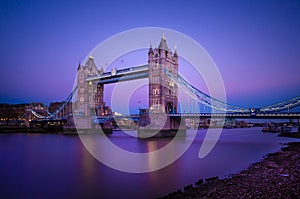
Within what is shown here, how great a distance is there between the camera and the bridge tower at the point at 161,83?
2821 centimetres

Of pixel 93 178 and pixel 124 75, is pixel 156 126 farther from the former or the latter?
pixel 93 178

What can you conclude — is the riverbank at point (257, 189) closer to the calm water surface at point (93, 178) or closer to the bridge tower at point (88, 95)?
the calm water surface at point (93, 178)

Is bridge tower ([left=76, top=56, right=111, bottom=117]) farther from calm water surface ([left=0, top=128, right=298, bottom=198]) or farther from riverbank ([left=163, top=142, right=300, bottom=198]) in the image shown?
riverbank ([left=163, top=142, right=300, bottom=198])

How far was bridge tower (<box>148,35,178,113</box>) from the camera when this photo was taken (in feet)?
92.6

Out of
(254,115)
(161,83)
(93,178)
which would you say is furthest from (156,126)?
(93,178)

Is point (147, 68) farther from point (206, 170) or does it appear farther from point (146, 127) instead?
point (206, 170)

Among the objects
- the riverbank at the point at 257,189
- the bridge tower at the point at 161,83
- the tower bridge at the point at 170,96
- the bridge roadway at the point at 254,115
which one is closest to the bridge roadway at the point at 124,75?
the tower bridge at the point at 170,96

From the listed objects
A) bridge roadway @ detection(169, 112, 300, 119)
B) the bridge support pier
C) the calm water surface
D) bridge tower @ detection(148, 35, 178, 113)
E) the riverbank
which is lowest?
the calm water surface

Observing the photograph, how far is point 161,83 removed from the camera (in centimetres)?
2823

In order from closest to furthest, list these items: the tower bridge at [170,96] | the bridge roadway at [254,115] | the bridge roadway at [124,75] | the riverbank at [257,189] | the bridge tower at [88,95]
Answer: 1. the riverbank at [257,189]
2. the bridge roadway at [254,115]
3. the tower bridge at [170,96]
4. the bridge roadway at [124,75]
5. the bridge tower at [88,95]

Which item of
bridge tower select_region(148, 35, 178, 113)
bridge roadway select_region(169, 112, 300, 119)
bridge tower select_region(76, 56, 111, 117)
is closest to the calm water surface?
bridge roadway select_region(169, 112, 300, 119)

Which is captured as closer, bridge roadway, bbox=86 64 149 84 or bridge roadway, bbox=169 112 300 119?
bridge roadway, bbox=169 112 300 119

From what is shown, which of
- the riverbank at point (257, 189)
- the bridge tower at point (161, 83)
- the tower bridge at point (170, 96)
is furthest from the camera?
the bridge tower at point (161, 83)

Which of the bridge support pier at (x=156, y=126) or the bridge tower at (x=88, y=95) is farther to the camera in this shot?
the bridge tower at (x=88, y=95)
